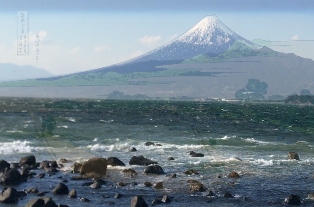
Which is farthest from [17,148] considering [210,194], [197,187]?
[210,194]

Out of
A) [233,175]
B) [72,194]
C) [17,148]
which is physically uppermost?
[72,194]

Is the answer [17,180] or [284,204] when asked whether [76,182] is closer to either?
[17,180]

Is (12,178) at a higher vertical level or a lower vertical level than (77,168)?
higher

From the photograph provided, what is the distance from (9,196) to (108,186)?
16.1 ft

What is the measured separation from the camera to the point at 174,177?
2484 centimetres

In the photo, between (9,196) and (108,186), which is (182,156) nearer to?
(108,186)

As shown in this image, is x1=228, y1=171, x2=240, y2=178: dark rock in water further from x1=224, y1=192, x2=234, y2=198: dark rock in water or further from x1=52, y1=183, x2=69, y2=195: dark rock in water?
x1=52, y1=183, x2=69, y2=195: dark rock in water

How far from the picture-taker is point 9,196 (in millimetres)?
19281

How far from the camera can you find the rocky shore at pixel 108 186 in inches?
773

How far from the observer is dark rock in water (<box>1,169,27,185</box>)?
900 inches

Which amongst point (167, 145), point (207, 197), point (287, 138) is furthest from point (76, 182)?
point (287, 138)

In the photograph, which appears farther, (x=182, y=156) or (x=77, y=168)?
(x=182, y=156)

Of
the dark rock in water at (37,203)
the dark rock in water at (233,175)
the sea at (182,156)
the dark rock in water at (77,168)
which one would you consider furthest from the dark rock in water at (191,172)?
the dark rock in water at (37,203)

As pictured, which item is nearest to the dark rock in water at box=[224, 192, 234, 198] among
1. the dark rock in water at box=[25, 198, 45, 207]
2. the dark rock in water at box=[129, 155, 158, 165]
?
the dark rock in water at box=[25, 198, 45, 207]
